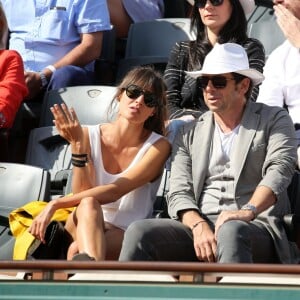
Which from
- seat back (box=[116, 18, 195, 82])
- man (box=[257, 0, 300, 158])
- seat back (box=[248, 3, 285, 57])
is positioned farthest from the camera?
seat back (box=[116, 18, 195, 82])

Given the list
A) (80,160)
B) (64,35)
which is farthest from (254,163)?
(64,35)

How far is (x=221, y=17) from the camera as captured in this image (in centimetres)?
707

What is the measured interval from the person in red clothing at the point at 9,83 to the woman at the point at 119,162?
1119 mm

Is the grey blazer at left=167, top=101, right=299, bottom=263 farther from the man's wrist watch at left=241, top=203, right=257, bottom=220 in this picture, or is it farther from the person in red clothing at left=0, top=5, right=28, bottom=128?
the person in red clothing at left=0, top=5, right=28, bottom=128

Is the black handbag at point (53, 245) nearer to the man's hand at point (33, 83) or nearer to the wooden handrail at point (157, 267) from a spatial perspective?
the wooden handrail at point (157, 267)

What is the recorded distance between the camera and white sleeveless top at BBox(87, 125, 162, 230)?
19.6 ft

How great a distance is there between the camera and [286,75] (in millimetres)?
7027

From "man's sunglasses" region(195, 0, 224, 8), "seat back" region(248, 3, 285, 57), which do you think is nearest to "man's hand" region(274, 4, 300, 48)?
"man's sunglasses" region(195, 0, 224, 8)

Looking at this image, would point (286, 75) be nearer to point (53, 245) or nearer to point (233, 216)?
point (233, 216)

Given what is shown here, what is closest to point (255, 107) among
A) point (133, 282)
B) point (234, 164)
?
point (234, 164)

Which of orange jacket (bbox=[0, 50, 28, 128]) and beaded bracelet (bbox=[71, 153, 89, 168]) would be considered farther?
orange jacket (bbox=[0, 50, 28, 128])

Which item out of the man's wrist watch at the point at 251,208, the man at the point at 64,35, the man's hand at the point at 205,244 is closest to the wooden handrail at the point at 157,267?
the man's hand at the point at 205,244

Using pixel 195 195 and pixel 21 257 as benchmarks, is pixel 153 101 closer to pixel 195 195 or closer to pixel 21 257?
pixel 195 195

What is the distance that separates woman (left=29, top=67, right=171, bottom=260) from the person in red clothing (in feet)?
3.67
